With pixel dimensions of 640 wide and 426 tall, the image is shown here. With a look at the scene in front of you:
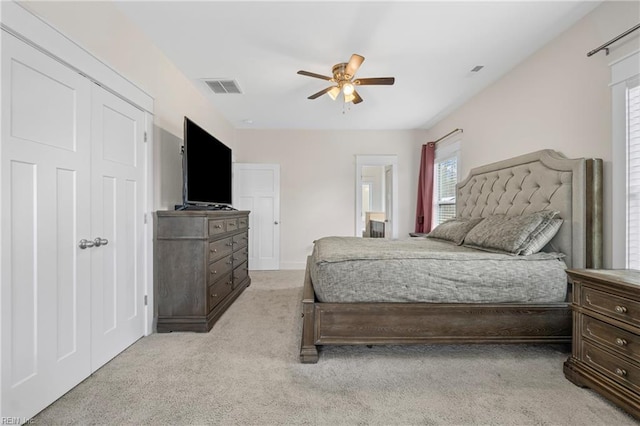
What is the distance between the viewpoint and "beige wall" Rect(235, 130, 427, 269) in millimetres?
5262

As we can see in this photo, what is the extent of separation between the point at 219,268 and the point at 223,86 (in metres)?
2.20

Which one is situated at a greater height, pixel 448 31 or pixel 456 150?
pixel 448 31

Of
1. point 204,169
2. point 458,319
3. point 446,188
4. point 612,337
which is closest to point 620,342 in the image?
point 612,337

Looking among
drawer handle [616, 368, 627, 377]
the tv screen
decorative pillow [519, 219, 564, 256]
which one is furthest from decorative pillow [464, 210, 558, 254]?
the tv screen

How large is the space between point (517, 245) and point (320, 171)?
11.9 feet

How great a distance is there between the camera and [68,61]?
1.62 metres

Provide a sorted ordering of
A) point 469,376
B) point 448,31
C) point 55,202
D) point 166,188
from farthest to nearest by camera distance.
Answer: point 166,188 → point 448,31 → point 469,376 → point 55,202

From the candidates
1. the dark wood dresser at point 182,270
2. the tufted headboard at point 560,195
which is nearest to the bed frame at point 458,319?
the tufted headboard at point 560,195

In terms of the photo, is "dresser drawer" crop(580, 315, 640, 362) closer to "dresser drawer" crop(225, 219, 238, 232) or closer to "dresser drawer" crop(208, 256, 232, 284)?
"dresser drawer" crop(208, 256, 232, 284)

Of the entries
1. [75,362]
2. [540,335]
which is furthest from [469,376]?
[75,362]

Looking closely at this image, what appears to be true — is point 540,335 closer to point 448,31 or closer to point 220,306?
point 448,31

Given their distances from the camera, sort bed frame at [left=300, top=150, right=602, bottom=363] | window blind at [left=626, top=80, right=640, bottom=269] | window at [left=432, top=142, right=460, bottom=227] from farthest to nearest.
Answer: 1. window at [left=432, top=142, right=460, bottom=227]
2. bed frame at [left=300, top=150, right=602, bottom=363]
3. window blind at [left=626, top=80, right=640, bottom=269]

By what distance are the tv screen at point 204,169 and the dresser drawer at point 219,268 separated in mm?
635

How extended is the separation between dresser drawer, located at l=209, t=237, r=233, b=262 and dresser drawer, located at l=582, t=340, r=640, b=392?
2.79 metres
